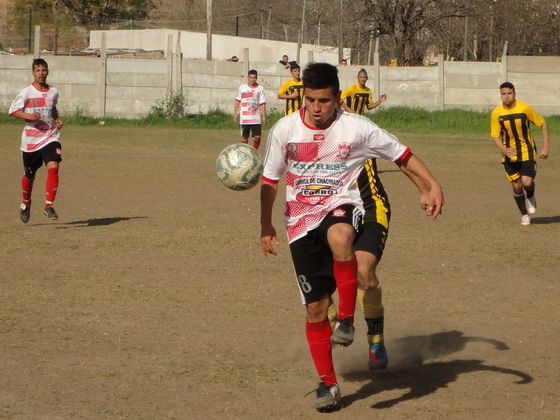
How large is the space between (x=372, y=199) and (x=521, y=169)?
6.33 meters

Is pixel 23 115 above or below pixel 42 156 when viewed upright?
above

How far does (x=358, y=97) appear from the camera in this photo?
17.2 meters

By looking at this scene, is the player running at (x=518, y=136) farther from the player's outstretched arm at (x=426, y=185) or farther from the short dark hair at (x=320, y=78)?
the short dark hair at (x=320, y=78)

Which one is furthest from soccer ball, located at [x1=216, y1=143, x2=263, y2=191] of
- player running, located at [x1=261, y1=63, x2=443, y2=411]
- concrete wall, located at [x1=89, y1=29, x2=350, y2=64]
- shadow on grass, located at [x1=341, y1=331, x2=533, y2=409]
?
concrete wall, located at [x1=89, y1=29, x2=350, y2=64]

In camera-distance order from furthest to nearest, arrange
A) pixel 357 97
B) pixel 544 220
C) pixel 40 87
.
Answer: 1. pixel 357 97
2. pixel 544 220
3. pixel 40 87

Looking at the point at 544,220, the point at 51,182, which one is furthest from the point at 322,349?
the point at 544,220

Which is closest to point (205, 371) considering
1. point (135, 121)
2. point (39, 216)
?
point (39, 216)

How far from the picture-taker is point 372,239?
209 inches

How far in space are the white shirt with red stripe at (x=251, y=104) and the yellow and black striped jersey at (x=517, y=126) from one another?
919 centimetres

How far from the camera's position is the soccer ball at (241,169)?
537cm

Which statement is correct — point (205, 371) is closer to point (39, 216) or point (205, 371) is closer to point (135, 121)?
point (39, 216)

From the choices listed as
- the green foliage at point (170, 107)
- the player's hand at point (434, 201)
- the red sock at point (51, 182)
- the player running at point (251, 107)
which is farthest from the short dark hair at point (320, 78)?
the green foliage at point (170, 107)

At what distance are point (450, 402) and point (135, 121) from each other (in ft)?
81.7

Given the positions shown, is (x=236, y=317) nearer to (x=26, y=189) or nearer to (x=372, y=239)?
(x=372, y=239)
